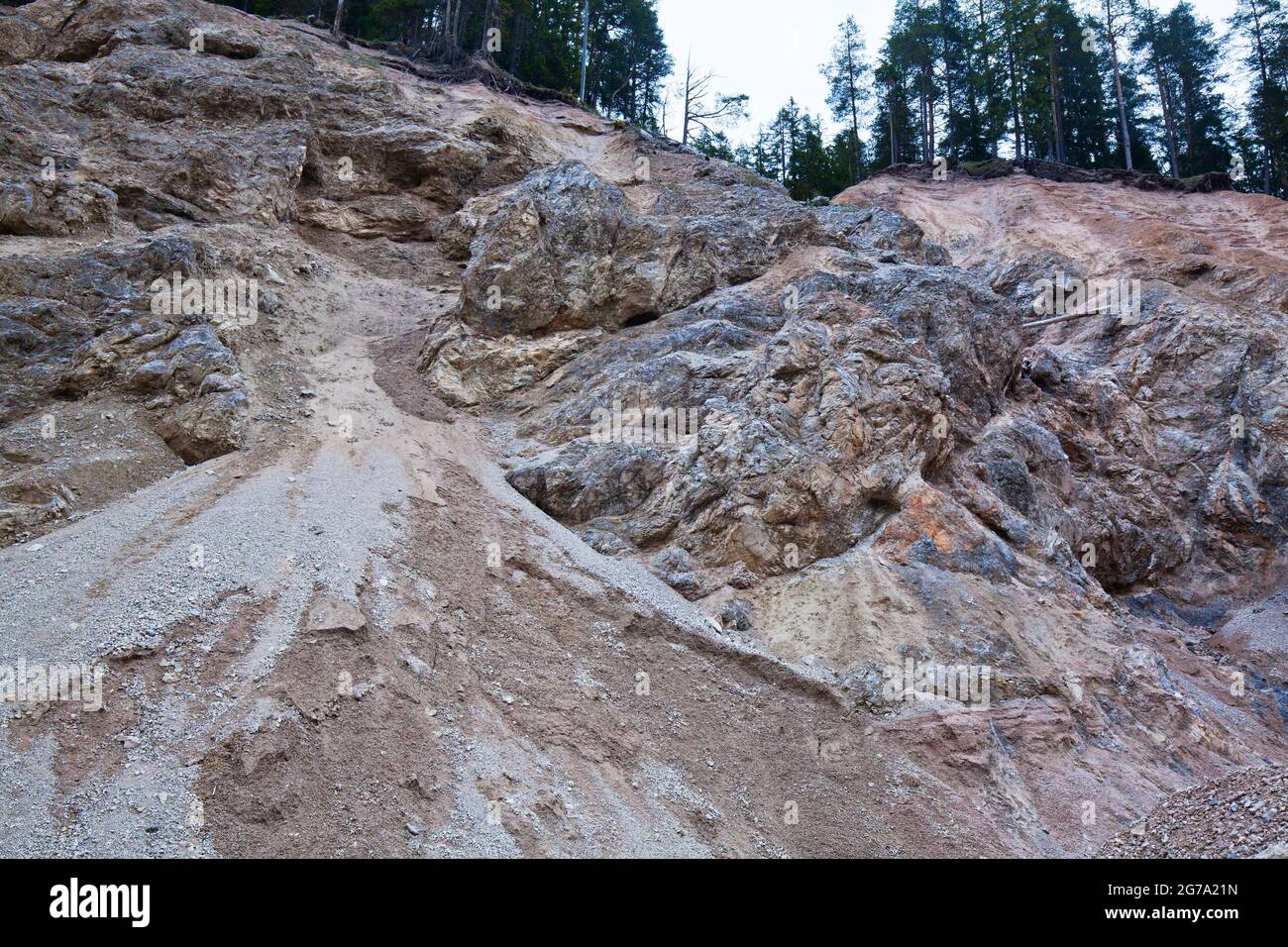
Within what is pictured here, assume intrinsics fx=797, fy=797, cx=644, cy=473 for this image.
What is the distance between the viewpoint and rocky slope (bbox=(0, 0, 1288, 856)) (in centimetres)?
884

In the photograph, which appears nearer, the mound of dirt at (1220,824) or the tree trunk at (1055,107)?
the mound of dirt at (1220,824)

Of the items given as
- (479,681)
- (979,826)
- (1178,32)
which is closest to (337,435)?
(479,681)

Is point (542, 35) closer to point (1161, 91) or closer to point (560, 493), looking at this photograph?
point (1161, 91)

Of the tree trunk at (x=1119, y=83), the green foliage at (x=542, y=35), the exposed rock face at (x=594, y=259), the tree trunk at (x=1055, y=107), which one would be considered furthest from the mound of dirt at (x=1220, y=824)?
the green foliage at (x=542, y=35)

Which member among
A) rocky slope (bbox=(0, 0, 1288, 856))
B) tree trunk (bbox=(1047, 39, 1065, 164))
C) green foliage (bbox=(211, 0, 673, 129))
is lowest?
rocky slope (bbox=(0, 0, 1288, 856))

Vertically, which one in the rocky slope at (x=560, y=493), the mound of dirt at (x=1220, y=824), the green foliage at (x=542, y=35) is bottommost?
the mound of dirt at (x=1220, y=824)

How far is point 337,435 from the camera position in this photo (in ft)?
47.5

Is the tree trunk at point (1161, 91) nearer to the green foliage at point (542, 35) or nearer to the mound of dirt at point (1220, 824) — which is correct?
the green foliage at point (542, 35)

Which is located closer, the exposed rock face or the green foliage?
the exposed rock face

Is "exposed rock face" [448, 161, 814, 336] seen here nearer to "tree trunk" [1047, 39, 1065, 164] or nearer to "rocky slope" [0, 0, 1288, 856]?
"rocky slope" [0, 0, 1288, 856]

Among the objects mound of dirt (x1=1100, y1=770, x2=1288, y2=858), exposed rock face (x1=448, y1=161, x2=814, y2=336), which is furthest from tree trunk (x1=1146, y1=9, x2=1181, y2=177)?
mound of dirt (x1=1100, y1=770, x2=1288, y2=858)

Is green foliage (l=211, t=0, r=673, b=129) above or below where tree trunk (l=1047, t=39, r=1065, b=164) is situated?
above

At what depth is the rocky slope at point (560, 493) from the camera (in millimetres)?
8836

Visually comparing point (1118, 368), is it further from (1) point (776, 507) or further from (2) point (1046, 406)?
(1) point (776, 507)
